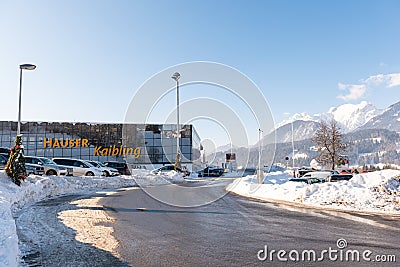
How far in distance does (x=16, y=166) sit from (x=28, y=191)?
135 cm

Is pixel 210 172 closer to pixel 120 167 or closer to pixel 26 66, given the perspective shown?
pixel 120 167

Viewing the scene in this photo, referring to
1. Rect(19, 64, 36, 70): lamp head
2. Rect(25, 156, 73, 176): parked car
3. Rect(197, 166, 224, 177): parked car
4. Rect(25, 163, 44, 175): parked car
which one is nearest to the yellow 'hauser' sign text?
Rect(197, 166, 224, 177): parked car

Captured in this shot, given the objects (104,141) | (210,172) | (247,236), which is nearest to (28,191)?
(247,236)

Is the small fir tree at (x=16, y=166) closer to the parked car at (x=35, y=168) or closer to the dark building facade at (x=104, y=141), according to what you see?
the parked car at (x=35, y=168)

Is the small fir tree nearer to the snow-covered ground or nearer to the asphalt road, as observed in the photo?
the snow-covered ground

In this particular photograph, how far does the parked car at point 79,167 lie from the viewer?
31922 mm

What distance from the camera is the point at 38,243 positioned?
7.43 m

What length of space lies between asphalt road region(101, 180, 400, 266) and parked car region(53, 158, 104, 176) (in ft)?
68.8

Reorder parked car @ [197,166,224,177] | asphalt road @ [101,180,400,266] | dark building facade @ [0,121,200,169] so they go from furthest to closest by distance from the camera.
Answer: dark building facade @ [0,121,200,169], parked car @ [197,166,224,177], asphalt road @ [101,180,400,266]

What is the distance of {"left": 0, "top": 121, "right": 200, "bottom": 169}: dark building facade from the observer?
60.6 meters

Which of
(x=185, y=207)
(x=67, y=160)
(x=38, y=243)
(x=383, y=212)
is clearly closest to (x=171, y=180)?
(x=67, y=160)

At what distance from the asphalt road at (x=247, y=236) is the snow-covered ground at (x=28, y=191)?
1.85m

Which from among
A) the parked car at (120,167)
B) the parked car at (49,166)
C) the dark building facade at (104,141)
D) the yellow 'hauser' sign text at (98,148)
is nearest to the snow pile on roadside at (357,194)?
the parked car at (49,166)

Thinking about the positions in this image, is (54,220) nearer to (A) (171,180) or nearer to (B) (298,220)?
(B) (298,220)
